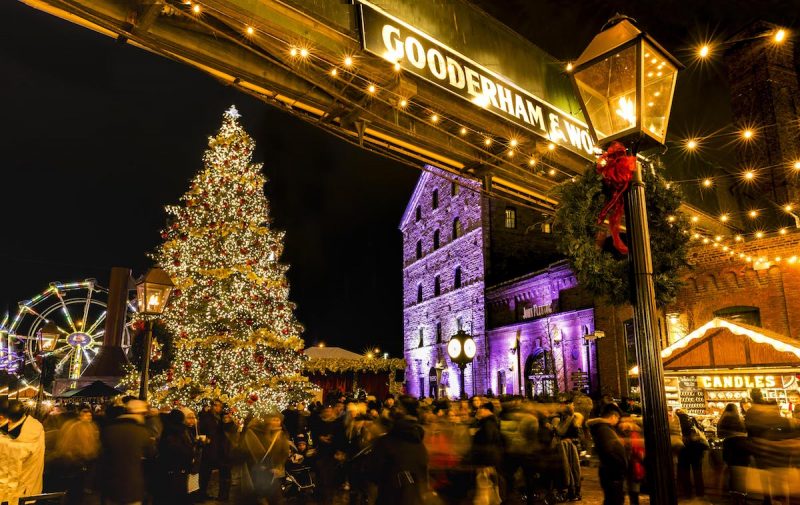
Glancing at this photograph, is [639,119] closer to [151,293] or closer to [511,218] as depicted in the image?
[151,293]

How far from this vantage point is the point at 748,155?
2344 centimetres

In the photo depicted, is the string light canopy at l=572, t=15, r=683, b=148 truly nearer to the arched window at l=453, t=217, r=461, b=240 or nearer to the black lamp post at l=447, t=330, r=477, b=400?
the black lamp post at l=447, t=330, r=477, b=400

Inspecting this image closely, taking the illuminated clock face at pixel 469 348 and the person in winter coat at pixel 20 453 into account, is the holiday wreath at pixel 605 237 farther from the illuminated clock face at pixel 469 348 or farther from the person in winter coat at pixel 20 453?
the person in winter coat at pixel 20 453

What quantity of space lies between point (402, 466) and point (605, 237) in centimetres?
345

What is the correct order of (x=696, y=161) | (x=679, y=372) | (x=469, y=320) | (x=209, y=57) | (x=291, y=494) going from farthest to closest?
1. (x=469, y=320)
2. (x=679, y=372)
3. (x=696, y=161)
4. (x=291, y=494)
5. (x=209, y=57)

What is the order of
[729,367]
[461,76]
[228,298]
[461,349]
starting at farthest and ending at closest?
[228,298] < [729,367] < [461,349] < [461,76]

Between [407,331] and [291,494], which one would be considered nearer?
[291,494]

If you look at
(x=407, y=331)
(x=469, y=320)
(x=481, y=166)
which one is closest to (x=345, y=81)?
(x=481, y=166)

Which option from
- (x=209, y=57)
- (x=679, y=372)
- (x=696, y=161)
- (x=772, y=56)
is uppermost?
(x=772, y=56)

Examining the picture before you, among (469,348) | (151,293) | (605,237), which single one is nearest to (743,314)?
(469,348)

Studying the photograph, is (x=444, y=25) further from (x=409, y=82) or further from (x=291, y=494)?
(x=291, y=494)

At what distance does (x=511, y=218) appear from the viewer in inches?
1361

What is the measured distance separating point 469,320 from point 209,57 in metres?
29.9

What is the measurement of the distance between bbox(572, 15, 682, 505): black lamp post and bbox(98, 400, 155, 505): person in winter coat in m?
5.57
